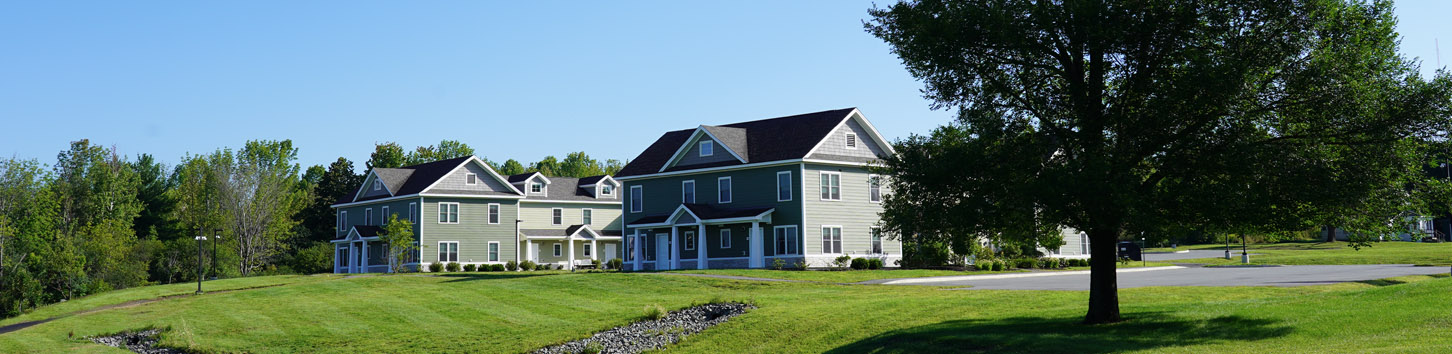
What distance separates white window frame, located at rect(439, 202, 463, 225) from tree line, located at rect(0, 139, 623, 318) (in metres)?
10.2

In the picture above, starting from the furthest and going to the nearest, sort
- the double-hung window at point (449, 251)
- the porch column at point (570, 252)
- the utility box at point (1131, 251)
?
the porch column at point (570, 252), the double-hung window at point (449, 251), the utility box at point (1131, 251)

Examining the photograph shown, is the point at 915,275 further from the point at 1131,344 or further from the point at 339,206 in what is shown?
the point at 339,206

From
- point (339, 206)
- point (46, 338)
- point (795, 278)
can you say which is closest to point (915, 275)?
point (795, 278)

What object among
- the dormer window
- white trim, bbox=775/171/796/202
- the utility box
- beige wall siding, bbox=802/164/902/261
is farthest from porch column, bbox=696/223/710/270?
the utility box

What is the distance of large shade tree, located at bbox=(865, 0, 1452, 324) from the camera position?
16.3 meters

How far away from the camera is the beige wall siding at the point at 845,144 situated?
155 feet

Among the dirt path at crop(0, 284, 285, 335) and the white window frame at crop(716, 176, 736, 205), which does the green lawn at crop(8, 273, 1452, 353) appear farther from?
the white window frame at crop(716, 176, 736, 205)

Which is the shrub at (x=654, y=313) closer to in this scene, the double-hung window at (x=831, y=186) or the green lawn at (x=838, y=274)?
the green lawn at (x=838, y=274)

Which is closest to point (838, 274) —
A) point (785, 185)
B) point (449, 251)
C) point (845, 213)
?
point (785, 185)

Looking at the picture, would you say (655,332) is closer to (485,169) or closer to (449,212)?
(449,212)

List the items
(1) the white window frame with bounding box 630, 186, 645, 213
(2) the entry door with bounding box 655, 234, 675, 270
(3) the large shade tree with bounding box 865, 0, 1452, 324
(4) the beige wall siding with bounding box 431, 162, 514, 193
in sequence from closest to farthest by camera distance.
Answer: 1. (3) the large shade tree with bounding box 865, 0, 1452, 324
2. (2) the entry door with bounding box 655, 234, 675, 270
3. (1) the white window frame with bounding box 630, 186, 645, 213
4. (4) the beige wall siding with bounding box 431, 162, 514, 193

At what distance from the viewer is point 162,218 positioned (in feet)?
259

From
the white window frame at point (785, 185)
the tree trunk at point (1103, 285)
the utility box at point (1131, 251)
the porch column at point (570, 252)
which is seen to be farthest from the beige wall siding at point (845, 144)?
the tree trunk at point (1103, 285)

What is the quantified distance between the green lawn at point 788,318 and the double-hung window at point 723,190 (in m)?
11.5
